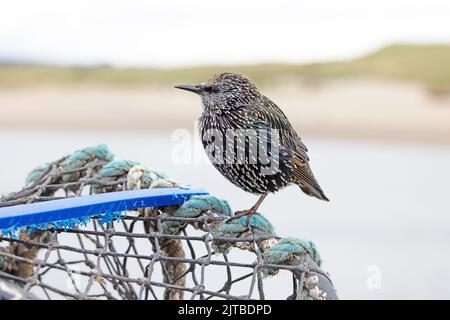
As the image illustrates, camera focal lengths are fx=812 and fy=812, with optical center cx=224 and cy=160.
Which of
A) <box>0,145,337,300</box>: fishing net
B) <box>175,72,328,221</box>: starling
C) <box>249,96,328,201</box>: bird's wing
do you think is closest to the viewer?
<box>0,145,337,300</box>: fishing net

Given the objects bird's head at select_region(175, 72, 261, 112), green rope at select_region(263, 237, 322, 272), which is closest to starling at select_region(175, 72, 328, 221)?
bird's head at select_region(175, 72, 261, 112)

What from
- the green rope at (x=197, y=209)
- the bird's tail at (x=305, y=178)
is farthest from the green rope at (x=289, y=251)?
the bird's tail at (x=305, y=178)

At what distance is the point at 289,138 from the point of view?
3.28 meters

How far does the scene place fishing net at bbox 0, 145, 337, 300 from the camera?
2367 millimetres

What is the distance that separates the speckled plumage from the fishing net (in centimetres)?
23

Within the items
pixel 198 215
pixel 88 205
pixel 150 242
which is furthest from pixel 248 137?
pixel 88 205

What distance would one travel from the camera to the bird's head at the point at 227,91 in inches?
129

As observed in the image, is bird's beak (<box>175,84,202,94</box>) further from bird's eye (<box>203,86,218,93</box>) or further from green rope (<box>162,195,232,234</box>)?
green rope (<box>162,195,232,234</box>)

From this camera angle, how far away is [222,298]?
2369 mm

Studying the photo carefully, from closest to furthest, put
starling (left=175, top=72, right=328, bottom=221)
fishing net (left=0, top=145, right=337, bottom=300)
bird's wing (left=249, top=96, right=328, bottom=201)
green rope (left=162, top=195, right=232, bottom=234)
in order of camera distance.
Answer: fishing net (left=0, top=145, right=337, bottom=300) → green rope (left=162, top=195, right=232, bottom=234) → starling (left=175, top=72, right=328, bottom=221) → bird's wing (left=249, top=96, right=328, bottom=201)

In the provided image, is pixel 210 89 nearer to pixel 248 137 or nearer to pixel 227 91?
pixel 227 91

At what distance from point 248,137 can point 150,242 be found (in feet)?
1.81

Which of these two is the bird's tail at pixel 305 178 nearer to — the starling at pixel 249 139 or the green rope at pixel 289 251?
the starling at pixel 249 139
